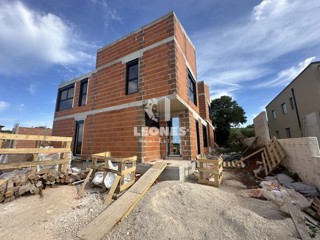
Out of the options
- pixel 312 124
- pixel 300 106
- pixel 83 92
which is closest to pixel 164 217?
pixel 83 92

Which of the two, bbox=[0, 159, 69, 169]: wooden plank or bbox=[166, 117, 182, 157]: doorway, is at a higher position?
bbox=[166, 117, 182, 157]: doorway

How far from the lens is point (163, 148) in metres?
8.57

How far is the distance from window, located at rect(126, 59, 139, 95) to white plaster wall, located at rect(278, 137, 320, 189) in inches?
313

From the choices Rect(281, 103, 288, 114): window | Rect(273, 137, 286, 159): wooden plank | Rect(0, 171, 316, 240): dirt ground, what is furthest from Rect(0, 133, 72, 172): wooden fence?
Rect(281, 103, 288, 114): window

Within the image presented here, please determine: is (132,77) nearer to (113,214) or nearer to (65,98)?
(113,214)

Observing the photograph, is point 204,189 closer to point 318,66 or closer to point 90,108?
point 90,108

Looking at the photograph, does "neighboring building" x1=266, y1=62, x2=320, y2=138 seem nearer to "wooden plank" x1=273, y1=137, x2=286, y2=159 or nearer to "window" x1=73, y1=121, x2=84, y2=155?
"wooden plank" x1=273, y1=137, x2=286, y2=159

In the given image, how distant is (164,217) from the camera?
3.64m

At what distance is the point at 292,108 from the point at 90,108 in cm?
2129

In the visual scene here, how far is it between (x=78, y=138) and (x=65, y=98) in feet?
15.1

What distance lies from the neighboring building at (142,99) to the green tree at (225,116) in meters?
18.4

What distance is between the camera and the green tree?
A: 1054 inches

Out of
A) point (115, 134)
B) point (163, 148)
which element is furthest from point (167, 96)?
point (115, 134)

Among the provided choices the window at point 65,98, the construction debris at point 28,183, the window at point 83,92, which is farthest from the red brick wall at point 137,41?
the construction debris at point 28,183
